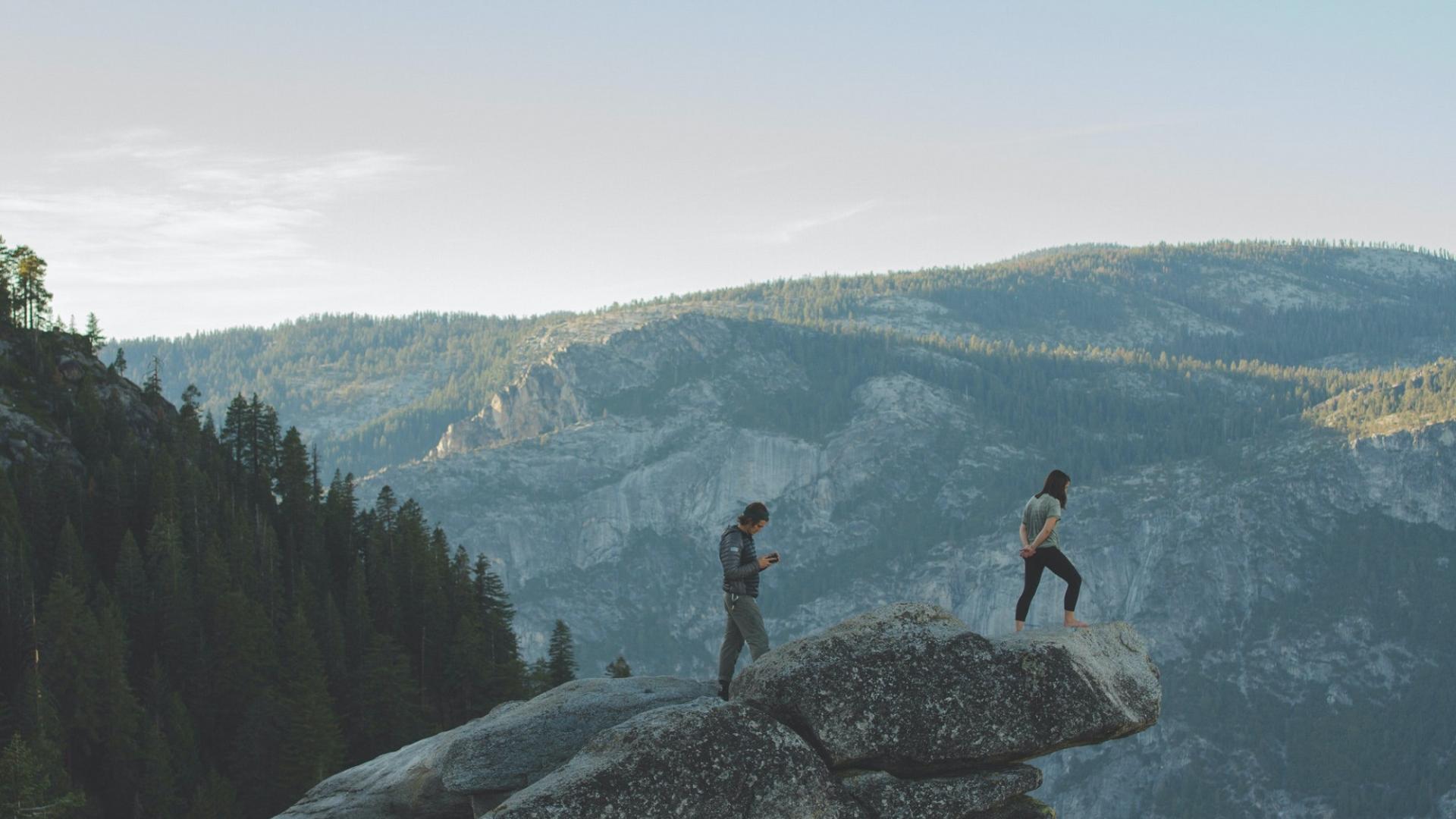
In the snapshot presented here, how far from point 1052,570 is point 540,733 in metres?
12.3

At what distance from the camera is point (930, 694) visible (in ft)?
96.9

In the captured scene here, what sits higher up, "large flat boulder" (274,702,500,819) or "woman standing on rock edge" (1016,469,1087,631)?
"woman standing on rock edge" (1016,469,1087,631)

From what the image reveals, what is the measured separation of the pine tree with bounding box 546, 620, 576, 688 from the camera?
139625 mm

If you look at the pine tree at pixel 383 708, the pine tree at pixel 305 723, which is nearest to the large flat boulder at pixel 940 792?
the pine tree at pixel 305 723

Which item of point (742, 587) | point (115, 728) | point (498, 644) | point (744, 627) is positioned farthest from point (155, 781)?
point (742, 587)

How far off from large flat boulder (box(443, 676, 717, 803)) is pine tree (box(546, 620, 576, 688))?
101639 millimetres

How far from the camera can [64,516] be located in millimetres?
142750

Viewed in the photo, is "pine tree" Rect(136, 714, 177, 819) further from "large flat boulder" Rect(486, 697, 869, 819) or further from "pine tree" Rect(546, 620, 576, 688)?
"large flat boulder" Rect(486, 697, 869, 819)

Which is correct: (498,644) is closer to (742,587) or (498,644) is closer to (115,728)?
(115,728)

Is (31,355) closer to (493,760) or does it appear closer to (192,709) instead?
(192,709)

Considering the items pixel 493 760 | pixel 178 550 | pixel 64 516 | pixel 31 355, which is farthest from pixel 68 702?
pixel 493 760

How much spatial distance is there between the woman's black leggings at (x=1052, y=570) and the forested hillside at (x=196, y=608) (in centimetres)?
7372

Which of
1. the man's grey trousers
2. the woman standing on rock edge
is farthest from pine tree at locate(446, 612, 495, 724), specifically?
the woman standing on rock edge

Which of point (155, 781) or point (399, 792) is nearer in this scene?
point (399, 792)
